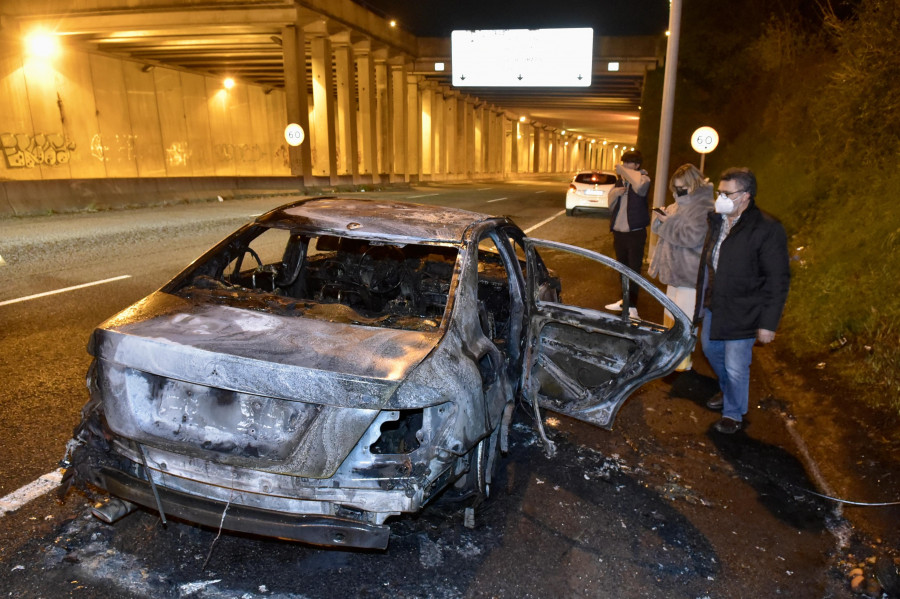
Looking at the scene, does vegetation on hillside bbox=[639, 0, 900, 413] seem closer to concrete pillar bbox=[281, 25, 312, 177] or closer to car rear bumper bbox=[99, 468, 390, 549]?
car rear bumper bbox=[99, 468, 390, 549]

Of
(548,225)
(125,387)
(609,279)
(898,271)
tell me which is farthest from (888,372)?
(548,225)

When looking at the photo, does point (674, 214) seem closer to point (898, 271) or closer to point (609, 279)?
point (898, 271)

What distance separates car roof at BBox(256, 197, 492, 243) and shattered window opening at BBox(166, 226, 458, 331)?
0.08m

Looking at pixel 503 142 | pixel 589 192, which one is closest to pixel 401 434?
pixel 589 192

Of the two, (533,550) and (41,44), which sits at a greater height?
(41,44)

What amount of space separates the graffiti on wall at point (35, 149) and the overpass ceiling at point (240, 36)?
175 inches

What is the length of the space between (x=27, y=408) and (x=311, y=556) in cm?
251

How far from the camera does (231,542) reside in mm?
2869

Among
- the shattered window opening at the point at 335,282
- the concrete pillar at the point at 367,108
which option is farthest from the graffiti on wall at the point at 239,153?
the shattered window opening at the point at 335,282

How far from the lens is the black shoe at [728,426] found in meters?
4.50

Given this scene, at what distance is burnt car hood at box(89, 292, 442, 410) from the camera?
7.90ft

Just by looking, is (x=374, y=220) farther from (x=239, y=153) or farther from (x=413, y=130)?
(x=413, y=130)

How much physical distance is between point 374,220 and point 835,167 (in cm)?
1035

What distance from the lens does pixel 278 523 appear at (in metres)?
2.36
